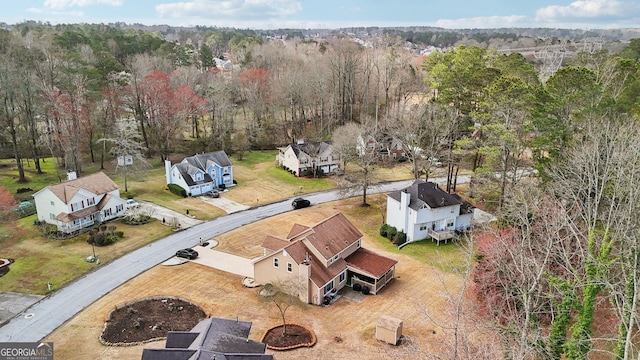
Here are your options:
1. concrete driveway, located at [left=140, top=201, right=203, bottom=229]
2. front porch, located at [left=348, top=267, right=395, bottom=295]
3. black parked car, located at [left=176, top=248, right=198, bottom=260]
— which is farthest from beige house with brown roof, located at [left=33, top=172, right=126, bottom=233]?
front porch, located at [left=348, top=267, right=395, bottom=295]

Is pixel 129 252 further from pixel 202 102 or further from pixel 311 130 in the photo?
pixel 311 130

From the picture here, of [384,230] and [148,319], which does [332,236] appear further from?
[148,319]

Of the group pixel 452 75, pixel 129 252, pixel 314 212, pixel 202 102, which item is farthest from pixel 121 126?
pixel 452 75

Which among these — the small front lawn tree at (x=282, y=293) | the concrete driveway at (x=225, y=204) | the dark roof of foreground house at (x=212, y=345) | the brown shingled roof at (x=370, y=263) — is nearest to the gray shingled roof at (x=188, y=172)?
the concrete driveway at (x=225, y=204)

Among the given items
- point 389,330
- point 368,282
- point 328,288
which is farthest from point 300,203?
point 389,330

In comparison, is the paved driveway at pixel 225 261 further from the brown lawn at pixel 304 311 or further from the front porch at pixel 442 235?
the front porch at pixel 442 235

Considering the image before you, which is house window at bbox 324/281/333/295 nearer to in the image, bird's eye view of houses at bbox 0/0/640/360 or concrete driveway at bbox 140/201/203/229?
bird's eye view of houses at bbox 0/0/640/360
